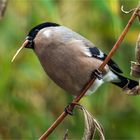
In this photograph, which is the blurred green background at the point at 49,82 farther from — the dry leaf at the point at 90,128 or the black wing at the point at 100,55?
the dry leaf at the point at 90,128

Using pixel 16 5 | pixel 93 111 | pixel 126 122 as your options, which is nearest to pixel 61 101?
pixel 93 111

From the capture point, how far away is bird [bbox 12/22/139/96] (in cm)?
267

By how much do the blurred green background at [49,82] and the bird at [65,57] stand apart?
10 cm

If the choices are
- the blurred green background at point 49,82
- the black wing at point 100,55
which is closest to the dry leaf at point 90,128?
the blurred green background at point 49,82

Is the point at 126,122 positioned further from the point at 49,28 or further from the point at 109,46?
the point at 49,28

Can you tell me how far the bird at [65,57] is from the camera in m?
2.67

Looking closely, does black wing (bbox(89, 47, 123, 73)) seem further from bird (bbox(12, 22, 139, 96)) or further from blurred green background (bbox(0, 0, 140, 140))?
blurred green background (bbox(0, 0, 140, 140))

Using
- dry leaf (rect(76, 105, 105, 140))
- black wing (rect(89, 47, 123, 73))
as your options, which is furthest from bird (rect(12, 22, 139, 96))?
dry leaf (rect(76, 105, 105, 140))

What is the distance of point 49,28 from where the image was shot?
2.84 metres

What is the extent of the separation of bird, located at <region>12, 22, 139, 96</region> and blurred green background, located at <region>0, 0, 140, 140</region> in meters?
0.10

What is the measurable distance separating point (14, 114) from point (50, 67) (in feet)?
0.98

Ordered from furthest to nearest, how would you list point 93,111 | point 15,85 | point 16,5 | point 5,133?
point 93,111
point 16,5
point 15,85
point 5,133

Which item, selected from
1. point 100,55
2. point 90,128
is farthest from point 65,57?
point 90,128

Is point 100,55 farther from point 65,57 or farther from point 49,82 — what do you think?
point 49,82
